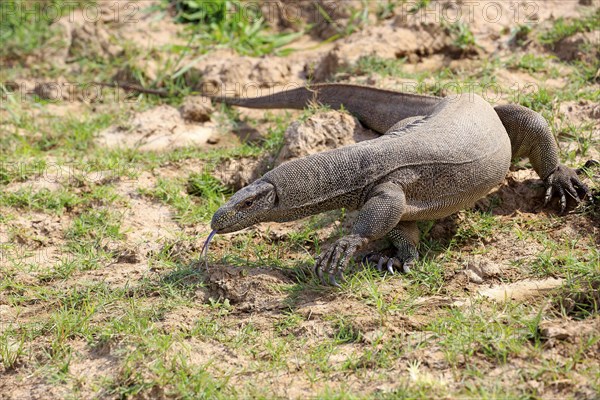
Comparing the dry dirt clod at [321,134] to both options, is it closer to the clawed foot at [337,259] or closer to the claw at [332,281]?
the clawed foot at [337,259]

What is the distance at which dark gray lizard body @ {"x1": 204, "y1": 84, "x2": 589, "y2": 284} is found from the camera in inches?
200

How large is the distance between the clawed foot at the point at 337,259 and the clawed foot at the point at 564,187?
1.72m

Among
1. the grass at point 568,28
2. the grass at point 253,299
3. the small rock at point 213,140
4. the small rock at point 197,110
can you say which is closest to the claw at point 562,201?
the grass at point 253,299

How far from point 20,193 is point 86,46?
11.3 feet

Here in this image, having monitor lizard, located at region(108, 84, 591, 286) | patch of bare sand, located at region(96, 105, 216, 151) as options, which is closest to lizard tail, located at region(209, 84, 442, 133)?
patch of bare sand, located at region(96, 105, 216, 151)

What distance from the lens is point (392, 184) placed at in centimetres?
519

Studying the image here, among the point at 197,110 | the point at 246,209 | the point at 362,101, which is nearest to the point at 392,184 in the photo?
the point at 246,209

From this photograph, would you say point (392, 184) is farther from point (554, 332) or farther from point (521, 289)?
point (554, 332)

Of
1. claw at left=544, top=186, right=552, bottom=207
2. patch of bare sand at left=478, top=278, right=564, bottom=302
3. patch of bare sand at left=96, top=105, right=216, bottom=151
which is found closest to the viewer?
patch of bare sand at left=478, top=278, right=564, bottom=302

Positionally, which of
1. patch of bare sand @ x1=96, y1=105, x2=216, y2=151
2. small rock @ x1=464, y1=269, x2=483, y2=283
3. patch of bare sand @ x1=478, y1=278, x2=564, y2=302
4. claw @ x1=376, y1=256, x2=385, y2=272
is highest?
patch of bare sand @ x1=478, y1=278, x2=564, y2=302

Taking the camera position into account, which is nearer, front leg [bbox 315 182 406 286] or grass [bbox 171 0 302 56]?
front leg [bbox 315 182 406 286]

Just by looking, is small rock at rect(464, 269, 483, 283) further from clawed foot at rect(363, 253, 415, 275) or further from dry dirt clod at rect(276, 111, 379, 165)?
dry dirt clod at rect(276, 111, 379, 165)

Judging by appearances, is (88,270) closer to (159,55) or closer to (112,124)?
(112,124)

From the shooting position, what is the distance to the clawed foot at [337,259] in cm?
489
